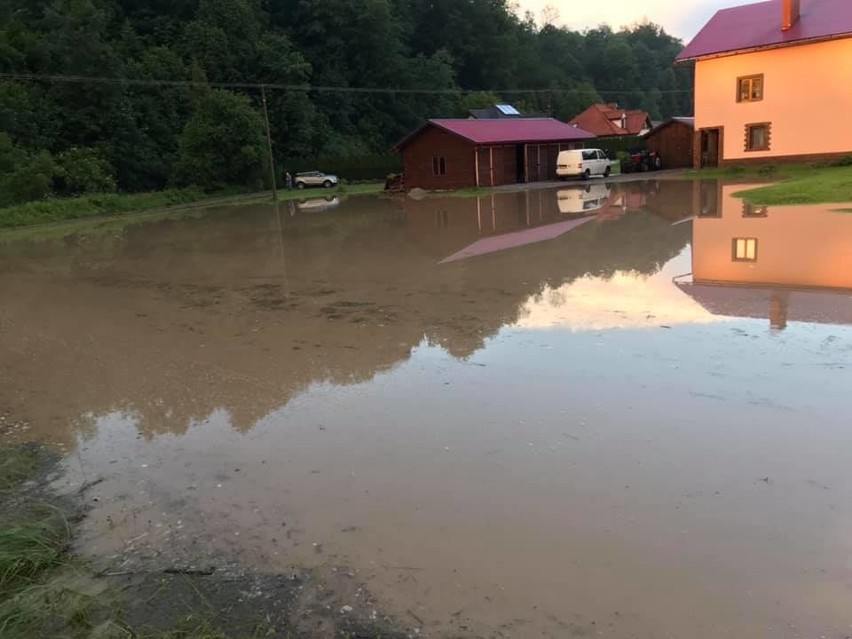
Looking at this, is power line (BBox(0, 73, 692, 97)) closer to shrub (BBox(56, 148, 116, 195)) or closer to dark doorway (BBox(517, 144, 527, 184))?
shrub (BBox(56, 148, 116, 195))

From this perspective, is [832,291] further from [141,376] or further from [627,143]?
[627,143]

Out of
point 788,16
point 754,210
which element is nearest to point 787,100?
point 788,16

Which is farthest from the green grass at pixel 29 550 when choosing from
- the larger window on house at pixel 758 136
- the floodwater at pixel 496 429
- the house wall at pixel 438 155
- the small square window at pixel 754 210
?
the larger window on house at pixel 758 136

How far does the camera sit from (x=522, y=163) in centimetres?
3834

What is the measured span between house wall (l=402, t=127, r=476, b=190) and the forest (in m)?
12.3

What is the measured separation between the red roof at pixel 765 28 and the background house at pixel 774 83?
42 mm

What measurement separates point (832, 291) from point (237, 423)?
281 inches

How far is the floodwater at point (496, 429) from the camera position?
357cm

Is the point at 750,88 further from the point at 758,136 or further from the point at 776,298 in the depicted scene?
the point at 776,298

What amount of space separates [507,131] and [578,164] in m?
4.39

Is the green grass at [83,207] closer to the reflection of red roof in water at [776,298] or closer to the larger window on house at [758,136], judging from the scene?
the reflection of red roof in water at [776,298]

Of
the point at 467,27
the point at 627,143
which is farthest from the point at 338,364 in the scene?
the point at 467,27

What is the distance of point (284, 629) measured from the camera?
3.26 meters

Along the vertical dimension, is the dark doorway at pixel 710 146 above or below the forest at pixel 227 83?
below
